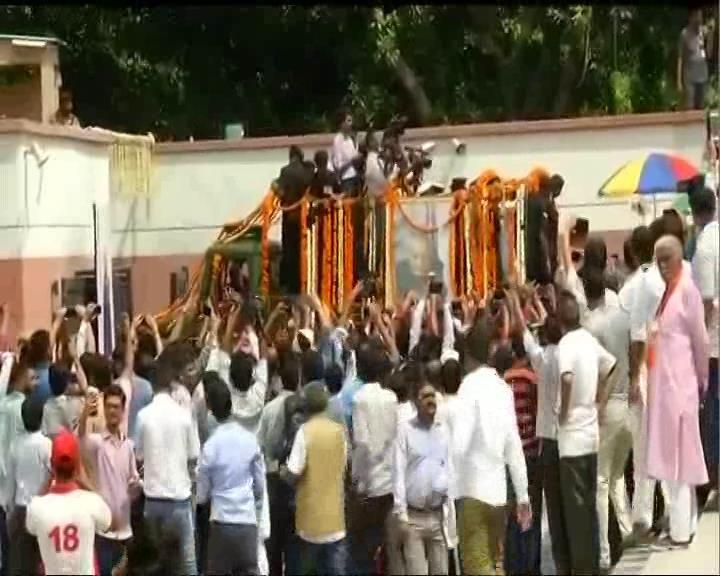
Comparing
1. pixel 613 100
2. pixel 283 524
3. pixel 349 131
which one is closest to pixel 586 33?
pixel 613 100

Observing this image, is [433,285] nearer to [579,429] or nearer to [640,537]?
[579,429]

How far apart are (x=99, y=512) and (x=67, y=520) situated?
0.42 ft

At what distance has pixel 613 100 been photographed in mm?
7730

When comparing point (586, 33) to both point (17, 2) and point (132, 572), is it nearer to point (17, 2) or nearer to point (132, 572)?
point (17, 2)

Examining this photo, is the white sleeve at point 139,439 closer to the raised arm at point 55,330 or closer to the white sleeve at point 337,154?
the raised arm at point 55,330

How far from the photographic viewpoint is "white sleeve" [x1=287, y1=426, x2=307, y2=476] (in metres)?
7.49

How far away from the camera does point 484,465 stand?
7453 mm

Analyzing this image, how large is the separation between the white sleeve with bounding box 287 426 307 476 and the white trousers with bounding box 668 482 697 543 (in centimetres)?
144

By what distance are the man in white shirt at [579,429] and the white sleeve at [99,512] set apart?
1.82 metres

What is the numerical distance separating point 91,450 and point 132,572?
532 mm

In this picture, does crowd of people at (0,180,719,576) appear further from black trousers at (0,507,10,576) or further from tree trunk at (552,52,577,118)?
tree trunk at (552,52,577,118)

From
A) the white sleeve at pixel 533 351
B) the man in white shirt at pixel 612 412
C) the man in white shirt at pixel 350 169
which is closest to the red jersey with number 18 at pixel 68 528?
the man in white shirt at pixel 350 169

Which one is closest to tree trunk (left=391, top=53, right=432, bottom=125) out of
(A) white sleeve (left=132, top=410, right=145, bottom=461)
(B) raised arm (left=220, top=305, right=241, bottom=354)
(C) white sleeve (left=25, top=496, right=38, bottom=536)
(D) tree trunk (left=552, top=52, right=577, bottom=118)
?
(D) tree trunk (left=552, top=52, right=577, bottom=118)

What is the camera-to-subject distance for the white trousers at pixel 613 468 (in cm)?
758
